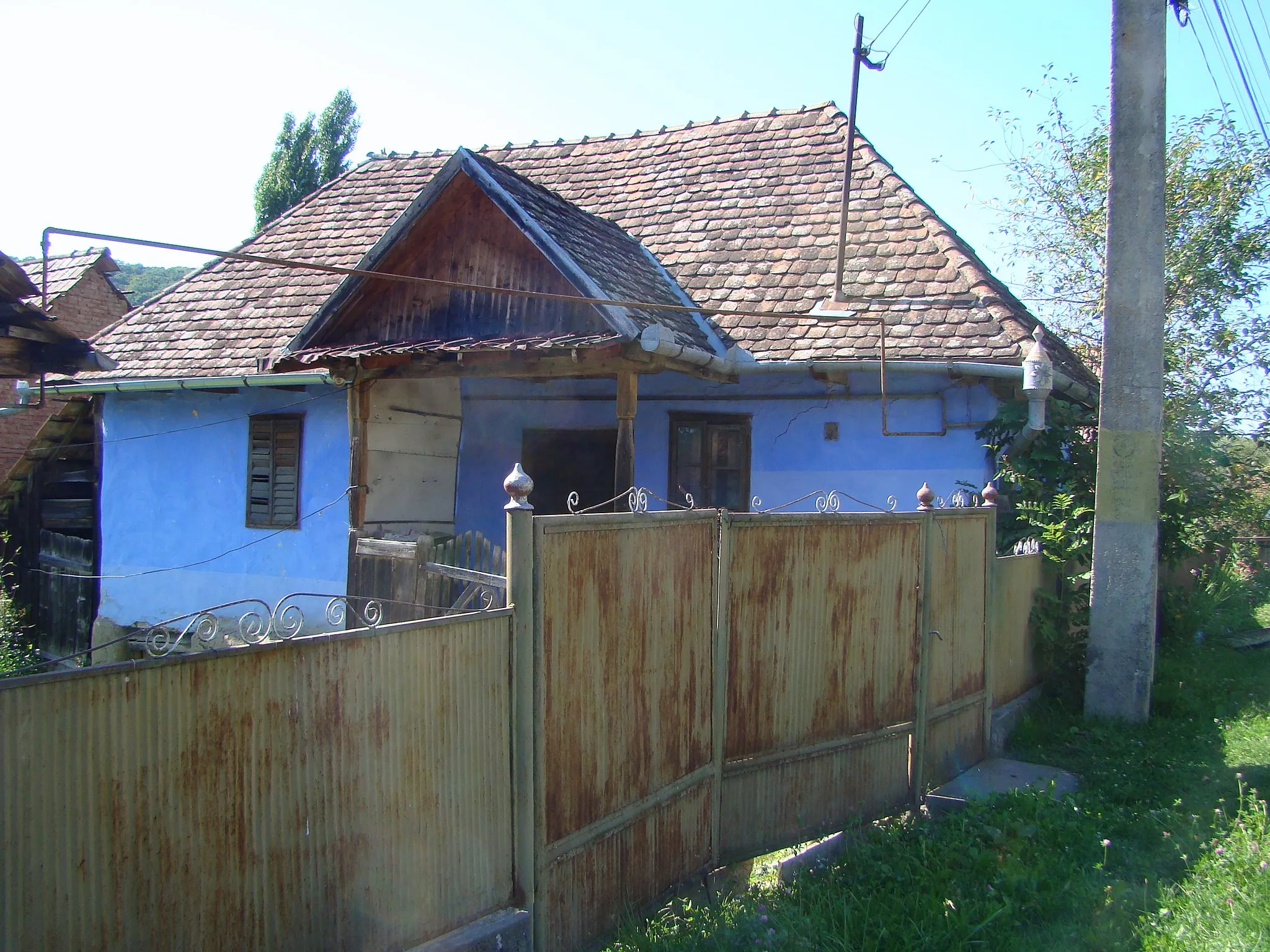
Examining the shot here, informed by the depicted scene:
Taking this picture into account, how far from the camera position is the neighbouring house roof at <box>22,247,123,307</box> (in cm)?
1719

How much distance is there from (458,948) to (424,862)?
1.08ft

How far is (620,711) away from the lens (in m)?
4.22

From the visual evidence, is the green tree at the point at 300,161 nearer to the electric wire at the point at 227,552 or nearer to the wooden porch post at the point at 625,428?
the electric wire at the point at 227,552

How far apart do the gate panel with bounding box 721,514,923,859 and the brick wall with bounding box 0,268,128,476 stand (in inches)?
590

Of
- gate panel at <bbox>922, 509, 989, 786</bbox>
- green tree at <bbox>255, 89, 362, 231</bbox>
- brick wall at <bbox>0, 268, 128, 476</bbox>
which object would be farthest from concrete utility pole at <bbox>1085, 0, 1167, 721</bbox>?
green tree at <bbox>255, 89, 362, 231</bbox>

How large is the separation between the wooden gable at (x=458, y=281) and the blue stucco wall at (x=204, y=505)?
4.29 ft

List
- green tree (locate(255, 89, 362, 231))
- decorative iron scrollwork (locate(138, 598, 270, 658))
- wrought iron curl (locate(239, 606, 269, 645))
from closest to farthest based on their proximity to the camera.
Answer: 1. decorative iron scrollwork (locate(138, 598, 270, 658))
2. wrought iron curl (locate(239, 606, 269, 645))
3. green tree (locate(255, 89, 362, 231))

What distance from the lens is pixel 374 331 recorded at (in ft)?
29.1

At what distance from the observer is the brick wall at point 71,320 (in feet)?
55.2

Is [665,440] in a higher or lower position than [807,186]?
lower

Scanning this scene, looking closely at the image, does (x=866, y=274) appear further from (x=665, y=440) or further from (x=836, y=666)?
(x=836, y=666)

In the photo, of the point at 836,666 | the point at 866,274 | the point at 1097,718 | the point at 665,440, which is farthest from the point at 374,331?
the point at 1097,718

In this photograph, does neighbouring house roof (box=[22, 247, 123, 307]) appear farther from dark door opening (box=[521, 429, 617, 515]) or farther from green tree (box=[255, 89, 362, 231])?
dark door opening (box=[521, 429, 617, 515])

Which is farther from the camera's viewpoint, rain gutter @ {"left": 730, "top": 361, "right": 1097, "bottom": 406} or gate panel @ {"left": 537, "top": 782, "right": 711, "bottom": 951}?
rain gutter @ {"left": 730, "top": 361, "right": 1097, "bottom": 406}
